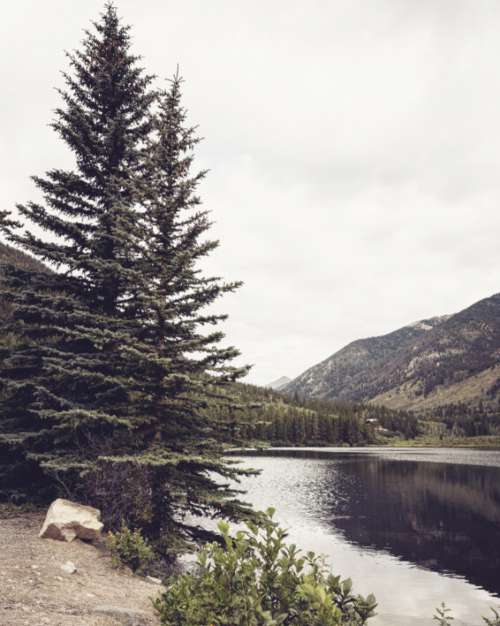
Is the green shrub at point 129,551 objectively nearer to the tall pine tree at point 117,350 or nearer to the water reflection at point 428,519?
the tall pine tree at point 117,350

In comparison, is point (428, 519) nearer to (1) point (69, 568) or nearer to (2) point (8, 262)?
(1) point (69, 568)

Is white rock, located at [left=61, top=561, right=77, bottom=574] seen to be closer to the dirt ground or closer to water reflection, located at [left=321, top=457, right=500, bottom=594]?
the dirt ground

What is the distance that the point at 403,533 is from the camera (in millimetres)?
33969

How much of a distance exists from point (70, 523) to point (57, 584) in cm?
321

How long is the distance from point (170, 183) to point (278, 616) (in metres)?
15.5

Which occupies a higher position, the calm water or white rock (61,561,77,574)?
white rock (61,561,77,574)

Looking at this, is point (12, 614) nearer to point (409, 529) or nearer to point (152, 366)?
point (152, 366)

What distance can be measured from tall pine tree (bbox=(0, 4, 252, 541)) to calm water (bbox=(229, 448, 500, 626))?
10.0 meters

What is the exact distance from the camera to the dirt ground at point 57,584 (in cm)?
814

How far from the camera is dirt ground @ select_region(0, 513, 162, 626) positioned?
26.7 feet

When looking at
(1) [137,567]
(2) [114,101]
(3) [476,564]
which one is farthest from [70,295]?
(3) [476,564]

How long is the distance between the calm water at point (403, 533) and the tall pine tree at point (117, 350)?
1001 centimetres

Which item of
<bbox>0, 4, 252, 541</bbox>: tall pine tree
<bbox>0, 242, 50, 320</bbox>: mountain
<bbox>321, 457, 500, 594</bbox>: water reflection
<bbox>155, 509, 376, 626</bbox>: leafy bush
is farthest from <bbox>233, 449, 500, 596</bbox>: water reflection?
<bbox>0, 242, 50, 320</bbox>: mountain

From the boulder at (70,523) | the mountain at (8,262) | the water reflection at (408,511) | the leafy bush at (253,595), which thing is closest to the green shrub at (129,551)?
the boulder at (70,523)
